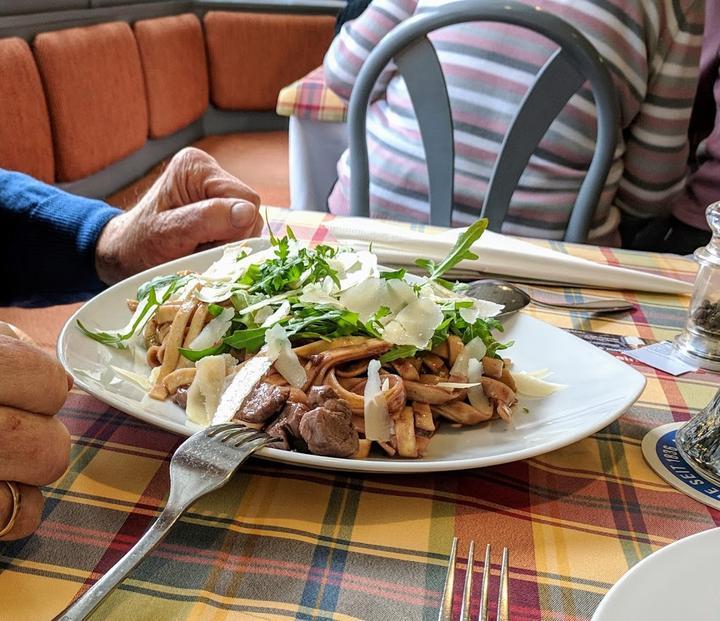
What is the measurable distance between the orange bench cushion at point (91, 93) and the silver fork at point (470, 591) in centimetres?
270

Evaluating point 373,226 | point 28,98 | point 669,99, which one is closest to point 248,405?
point 373,226

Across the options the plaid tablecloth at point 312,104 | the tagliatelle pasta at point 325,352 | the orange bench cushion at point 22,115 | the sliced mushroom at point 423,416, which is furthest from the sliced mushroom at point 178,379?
the orange bench cushion at point 22,115

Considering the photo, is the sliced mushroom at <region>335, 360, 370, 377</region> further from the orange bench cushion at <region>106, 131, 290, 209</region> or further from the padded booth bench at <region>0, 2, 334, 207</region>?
the orange bench cushion at <region>106, 131, 290, 209</region>

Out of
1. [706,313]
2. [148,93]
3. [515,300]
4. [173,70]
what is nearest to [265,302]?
[515,300]

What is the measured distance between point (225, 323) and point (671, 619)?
46cm

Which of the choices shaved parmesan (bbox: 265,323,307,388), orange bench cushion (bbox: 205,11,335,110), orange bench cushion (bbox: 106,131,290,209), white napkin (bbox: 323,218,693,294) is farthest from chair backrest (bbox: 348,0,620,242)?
orange bench cushion (bbox: 205,11,335,110)

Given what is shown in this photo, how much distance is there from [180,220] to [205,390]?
46 centimetres

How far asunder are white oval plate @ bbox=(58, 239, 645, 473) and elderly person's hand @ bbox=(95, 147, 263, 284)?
20cm

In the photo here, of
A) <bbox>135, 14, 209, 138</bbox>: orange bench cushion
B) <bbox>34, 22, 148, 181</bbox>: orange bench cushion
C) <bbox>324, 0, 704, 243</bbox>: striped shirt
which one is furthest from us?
<bbox>135, 14, 209, 138</bbox>: orange bench cushion

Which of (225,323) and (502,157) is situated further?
(502,157)

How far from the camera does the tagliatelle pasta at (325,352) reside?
0.58 meters

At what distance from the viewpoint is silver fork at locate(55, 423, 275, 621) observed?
42cm

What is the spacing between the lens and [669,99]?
60.2 inches

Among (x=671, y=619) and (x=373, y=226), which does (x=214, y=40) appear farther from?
(x=671, y=619)
